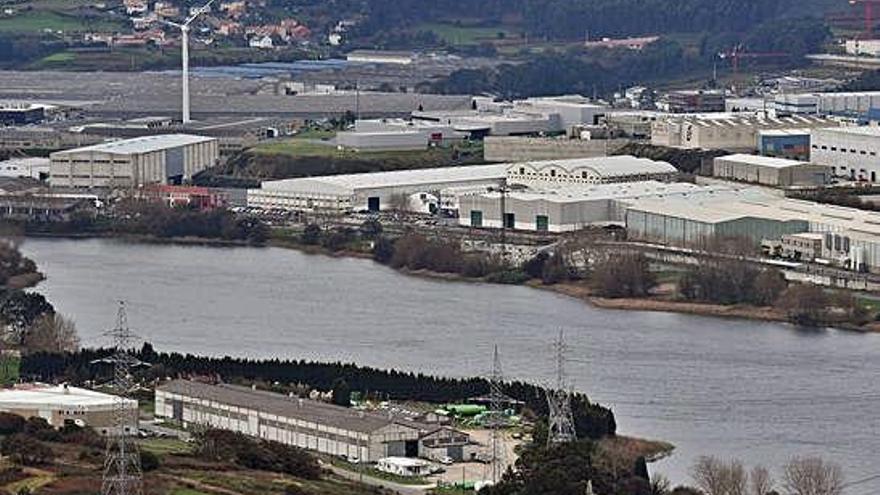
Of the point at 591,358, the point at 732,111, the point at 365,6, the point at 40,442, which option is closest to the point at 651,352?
the point at 591,358

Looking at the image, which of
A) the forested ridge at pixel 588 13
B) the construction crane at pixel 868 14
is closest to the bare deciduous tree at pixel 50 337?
the construction crane at pixel 868 14

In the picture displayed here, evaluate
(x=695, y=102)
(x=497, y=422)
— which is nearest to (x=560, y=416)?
(x=497, y=422)

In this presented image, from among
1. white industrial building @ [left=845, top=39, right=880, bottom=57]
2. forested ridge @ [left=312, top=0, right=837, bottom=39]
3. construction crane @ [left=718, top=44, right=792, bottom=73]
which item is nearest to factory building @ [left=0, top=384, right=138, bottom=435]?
white industrial building @ [left=845, top=39, right=880, bottom=57]

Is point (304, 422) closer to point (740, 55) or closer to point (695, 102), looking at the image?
point (695, 102)

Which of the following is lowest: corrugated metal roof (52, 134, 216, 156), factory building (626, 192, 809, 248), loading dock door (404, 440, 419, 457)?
loading dock door (404, 440, 419, 457)

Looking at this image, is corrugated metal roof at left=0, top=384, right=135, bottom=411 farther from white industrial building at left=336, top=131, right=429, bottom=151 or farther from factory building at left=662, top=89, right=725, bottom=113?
factory building at left=662, top=89, right=725, bottom=113

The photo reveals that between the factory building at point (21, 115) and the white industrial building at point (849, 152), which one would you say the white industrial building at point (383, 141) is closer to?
the white industrial building at point (849, 152)
